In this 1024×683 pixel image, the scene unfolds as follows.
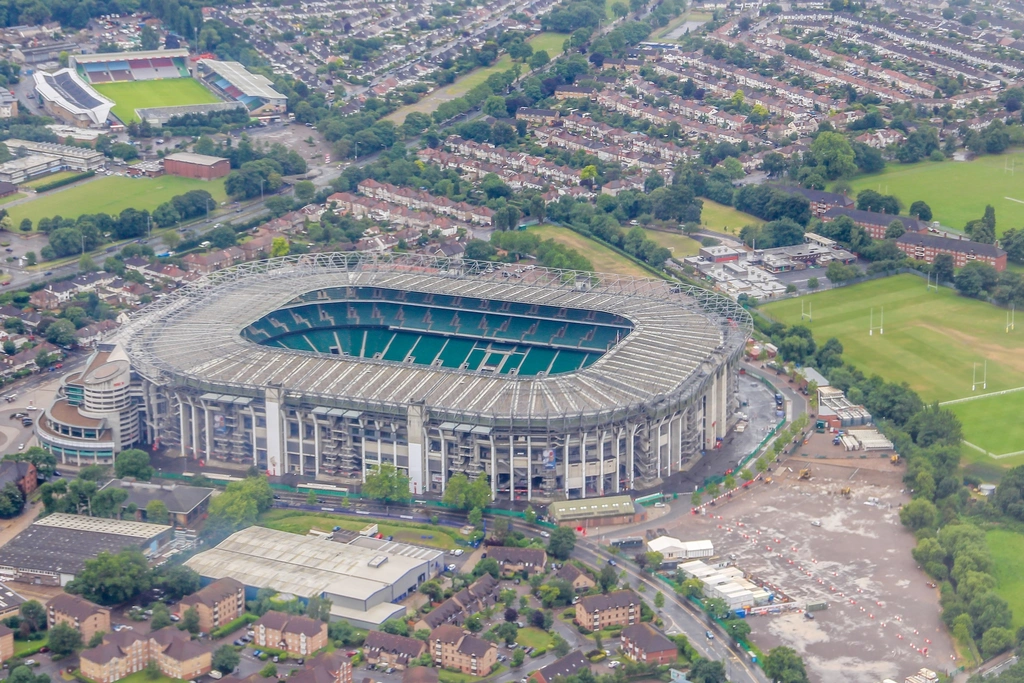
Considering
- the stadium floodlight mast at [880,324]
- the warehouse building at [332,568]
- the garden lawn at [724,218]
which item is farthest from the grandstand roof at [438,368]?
the garden lawn at [724,218]

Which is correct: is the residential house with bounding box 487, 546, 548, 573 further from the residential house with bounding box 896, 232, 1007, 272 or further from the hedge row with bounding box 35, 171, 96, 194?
the hedge row with bounding box 35, 171, 96, 194

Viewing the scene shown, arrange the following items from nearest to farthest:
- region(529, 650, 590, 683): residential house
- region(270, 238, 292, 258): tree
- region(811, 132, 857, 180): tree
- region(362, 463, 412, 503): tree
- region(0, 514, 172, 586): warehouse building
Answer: region(529, 650, 590, 683): residential house
region(0, 514, 172, 586): warehouse building
region(362, 463, 412, 503): tree
region(270, 238, 292, 258): tree
region(811, 132, 857, 180): tree

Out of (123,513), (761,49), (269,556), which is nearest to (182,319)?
(123,513)

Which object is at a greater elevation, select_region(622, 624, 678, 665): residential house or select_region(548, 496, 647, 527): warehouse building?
select_region(622, 624, 678, 665): residential house

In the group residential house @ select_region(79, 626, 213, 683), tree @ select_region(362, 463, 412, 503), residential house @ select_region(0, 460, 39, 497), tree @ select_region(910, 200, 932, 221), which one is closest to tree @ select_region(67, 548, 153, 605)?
residential house @ select_region(79, 626, 213, 683)

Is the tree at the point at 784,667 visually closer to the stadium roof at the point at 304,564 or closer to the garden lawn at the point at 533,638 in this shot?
the garden lawn at the point at 533,638

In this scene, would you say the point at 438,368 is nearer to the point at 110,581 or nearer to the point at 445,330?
the point at 445,330
